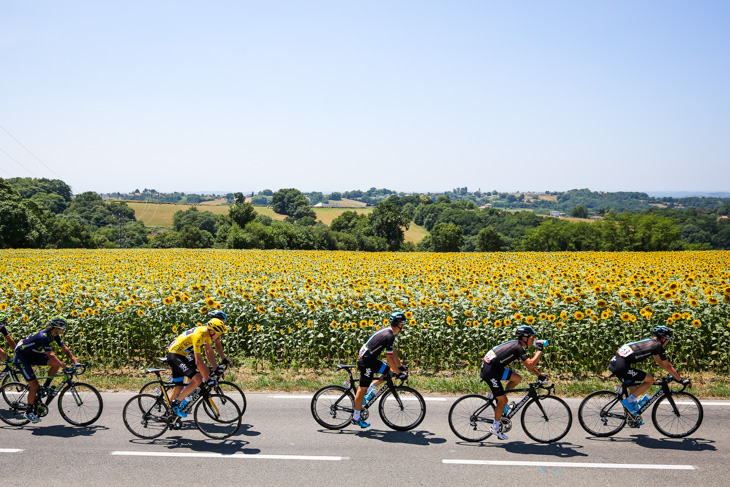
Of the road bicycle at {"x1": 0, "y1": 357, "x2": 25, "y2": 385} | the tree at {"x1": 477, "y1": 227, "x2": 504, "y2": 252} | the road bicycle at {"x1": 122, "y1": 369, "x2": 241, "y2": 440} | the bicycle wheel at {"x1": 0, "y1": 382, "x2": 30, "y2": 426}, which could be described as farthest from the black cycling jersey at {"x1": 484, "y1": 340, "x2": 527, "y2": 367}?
the tree at {"x1": 477, "y1": 227, "x2": 504, "y2": 252}

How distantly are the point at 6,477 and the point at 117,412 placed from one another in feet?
8.65

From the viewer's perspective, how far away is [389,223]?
313 feet

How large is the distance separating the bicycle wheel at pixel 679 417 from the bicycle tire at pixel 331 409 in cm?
517

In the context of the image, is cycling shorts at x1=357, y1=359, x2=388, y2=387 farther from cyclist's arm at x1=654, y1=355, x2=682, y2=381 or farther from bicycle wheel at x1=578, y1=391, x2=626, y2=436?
cyclist's arm at x1=654, y1=355, x2=682, y2=381

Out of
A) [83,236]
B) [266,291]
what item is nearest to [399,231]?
[83,236]

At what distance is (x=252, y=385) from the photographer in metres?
11.0

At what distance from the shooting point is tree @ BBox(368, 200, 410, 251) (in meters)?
94.8

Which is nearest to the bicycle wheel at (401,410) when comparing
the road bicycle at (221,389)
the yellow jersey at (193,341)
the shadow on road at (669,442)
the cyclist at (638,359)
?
the road bicycle at (221,389)

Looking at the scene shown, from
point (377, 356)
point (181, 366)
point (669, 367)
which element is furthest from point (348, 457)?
point (669, 367)

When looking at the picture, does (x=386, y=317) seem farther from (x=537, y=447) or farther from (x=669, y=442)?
(x=669, y=442)

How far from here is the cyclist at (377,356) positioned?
8.08 m

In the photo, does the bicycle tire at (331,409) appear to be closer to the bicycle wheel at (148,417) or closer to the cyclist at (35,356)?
the bicycle wheel at (148,417)

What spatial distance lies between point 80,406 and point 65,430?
44 centimetres

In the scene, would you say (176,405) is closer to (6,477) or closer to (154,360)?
(6,477)
